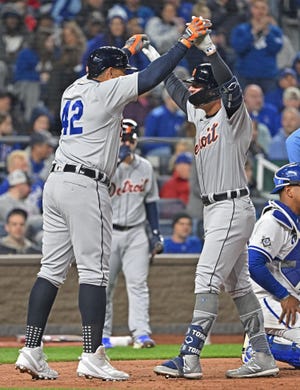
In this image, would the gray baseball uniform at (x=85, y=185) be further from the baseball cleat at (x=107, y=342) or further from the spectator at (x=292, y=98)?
the spectator at (x=292, y=98)

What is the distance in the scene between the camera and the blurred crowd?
1259cm

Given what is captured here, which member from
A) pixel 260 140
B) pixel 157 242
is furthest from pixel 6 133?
pixel 157 242

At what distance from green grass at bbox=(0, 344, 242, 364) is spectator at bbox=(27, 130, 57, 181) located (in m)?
3.13

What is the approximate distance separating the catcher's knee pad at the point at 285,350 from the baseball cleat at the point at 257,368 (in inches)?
12.4

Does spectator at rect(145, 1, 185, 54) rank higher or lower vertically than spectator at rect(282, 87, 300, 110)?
higher

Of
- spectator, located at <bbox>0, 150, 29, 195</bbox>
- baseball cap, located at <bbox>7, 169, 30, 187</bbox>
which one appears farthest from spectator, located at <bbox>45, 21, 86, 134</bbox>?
baseball cap, located at <bbox>7, 169, 30, 187</bbox>

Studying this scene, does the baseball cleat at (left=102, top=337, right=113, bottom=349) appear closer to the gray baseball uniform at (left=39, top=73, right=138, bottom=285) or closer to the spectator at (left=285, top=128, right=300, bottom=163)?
the spectator at (left=285, top=128, right=300, bottom=163)

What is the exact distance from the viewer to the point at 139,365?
7621mm

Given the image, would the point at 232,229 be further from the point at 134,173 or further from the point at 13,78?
the point at 13,78

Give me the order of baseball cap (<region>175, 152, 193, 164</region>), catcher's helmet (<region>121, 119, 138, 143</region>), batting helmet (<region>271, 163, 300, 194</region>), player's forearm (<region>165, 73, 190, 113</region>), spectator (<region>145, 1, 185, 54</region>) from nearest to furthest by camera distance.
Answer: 1. batting helmet (<region>271, 163, 300, 194</region>)
2. player's forearm (<region>165, 73, 190, 113</region>)
3. catcher's helmet (<region>121, 119, 138, 143</region>)
4. baseball cap (<region>175, 152, 193, 164</region>)
5. spectator (<region>145, 1, 185, 54</region>)

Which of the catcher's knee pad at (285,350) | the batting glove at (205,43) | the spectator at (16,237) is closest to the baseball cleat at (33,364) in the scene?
the catcher's knee pad at (285,350)

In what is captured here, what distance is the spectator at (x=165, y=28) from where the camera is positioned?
1509cm

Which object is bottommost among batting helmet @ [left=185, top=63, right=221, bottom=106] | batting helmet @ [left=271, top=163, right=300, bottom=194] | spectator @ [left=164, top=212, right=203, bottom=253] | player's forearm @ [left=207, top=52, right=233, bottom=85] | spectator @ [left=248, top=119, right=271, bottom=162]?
spectator @ [left=164, top=212, right=203, bottom=253]

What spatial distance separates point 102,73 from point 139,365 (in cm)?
224
